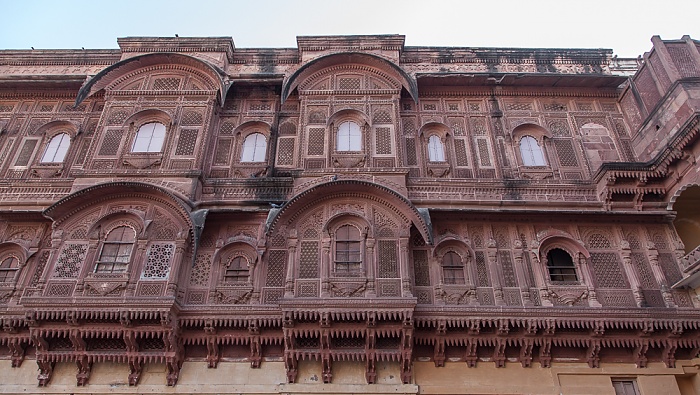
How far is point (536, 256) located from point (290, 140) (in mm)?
6447

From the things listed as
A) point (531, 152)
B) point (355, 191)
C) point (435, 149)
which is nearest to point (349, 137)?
point (355, 191)

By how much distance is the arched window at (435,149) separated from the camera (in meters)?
13.2

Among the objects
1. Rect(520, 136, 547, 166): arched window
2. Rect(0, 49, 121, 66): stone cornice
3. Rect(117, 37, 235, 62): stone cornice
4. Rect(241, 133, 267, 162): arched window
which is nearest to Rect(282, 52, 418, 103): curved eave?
Rect(241, 133, 267, 162): arched window

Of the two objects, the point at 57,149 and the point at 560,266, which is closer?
the point at 560,266

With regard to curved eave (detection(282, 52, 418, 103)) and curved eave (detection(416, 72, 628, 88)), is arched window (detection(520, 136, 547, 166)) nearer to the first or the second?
curved eave (detection(416, 72, 628, 88))

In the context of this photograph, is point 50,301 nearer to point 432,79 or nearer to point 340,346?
point 340,346

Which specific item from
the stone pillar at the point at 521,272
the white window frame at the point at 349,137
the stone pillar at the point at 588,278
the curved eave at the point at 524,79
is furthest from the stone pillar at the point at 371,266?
the curved eave at the point at 524,79

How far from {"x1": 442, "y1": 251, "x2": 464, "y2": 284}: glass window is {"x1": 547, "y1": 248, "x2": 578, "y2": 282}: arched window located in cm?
190

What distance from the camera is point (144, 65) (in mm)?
14055

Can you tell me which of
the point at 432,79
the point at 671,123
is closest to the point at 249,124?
the point at 432,79

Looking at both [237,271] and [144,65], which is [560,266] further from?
[144,65]

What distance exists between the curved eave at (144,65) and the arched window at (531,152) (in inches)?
301

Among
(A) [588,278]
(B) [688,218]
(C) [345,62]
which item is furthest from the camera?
(C) [345,62]

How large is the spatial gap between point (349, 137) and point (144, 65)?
19.2ft
